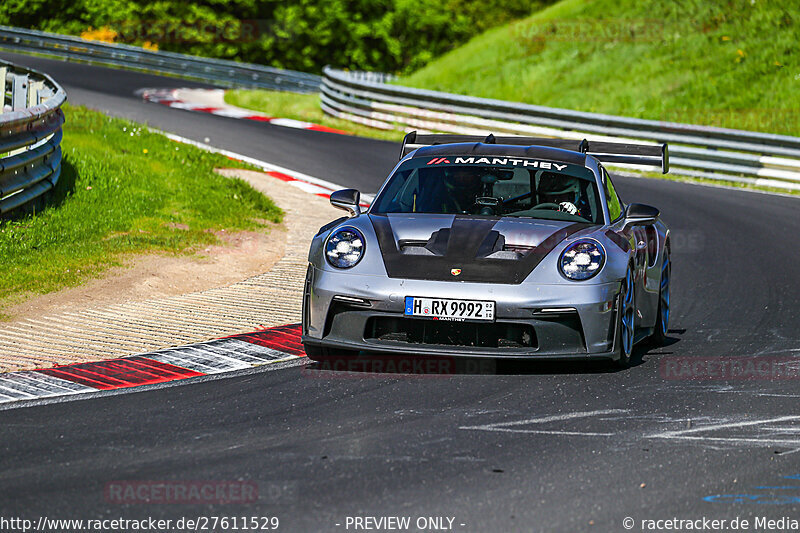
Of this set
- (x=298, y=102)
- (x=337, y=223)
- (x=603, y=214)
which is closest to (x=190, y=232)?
(x=337, y=223)

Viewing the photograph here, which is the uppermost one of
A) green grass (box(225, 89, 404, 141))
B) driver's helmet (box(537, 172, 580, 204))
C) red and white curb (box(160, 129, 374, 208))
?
driver's helmet (box(537, 172, 580, 204))

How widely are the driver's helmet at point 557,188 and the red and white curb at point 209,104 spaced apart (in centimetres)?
1655

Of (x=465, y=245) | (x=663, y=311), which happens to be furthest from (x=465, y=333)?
(x=663, y=311)

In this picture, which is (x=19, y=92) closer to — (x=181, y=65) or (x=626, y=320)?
(x=626, y=320)

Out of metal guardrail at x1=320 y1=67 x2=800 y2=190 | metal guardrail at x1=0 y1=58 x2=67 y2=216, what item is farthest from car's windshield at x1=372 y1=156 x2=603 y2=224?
metal guardrail at x1=320 y1=67 x2=800 y2=190

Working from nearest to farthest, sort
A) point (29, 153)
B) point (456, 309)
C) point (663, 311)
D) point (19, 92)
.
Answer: point (456, 309) < point (663, 311) < point (29, 153) < point (19, 92)

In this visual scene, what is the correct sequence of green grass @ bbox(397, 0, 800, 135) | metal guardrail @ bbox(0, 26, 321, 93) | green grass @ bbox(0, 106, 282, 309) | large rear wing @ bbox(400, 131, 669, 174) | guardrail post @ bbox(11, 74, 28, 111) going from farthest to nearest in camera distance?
1. metal guardrail @ bbox(0, 26, 321, 93)
2. green grass @ bbox(397, 0, 800, 135)
3. guardrail post @ bbox(11, 74, 28, 111)
4. green grass @ bbox(0, 106, 282, 309)
5. large rear wing @ bbox(400, 131, 669, 174)

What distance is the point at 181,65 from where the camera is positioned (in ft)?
124

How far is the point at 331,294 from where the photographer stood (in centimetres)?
719

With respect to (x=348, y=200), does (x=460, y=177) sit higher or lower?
higher

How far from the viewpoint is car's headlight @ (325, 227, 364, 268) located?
7.29 m

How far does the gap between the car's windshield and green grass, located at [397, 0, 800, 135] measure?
18893 mm

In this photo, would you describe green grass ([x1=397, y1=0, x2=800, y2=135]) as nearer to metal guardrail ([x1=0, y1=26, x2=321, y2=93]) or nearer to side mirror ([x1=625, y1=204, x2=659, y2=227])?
metal guardrail ([x1=0, y1=26, x2=321, y2=93])

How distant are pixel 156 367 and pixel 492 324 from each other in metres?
2.07
